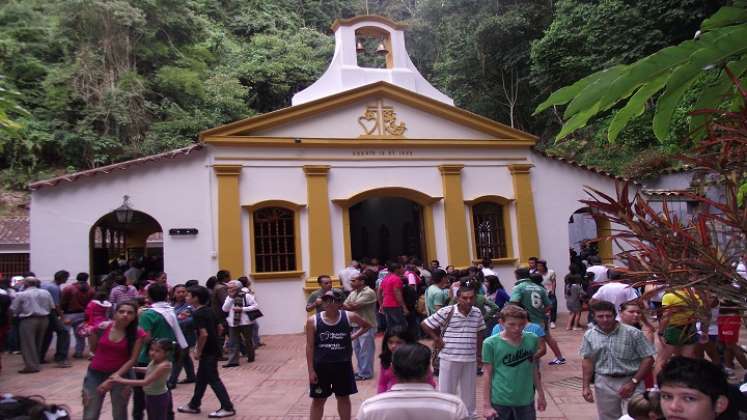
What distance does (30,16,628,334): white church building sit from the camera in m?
13.0

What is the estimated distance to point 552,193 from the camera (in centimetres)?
1650

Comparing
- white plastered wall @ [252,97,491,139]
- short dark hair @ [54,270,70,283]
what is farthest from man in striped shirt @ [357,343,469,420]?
white plastered wall @ [252,97,491,139]

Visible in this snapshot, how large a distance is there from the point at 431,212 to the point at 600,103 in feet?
42.3

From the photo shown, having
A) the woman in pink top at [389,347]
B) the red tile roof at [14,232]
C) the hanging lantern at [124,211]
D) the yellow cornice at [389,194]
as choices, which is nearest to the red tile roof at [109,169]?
the hanging lantern at [124,211]

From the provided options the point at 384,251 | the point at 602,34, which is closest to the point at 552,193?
the point at 384,251

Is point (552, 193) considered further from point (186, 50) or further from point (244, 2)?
point (244, 2)

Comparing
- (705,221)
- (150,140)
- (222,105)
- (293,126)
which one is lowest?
(705,221)

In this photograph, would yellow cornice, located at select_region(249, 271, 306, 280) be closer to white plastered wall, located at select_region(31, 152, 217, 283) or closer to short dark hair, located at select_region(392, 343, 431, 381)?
white plastered wall, located at select_region(31, 152, 217, 283)

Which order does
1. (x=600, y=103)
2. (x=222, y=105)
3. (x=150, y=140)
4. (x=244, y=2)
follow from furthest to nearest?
(x=244, y=2) < (x=222, y=105) < (x=150, y=140) < (x=600, y=103)

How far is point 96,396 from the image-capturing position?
5379mm

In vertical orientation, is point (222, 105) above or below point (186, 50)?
below

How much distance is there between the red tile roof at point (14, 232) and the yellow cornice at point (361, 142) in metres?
8.18

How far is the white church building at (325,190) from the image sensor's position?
1303 centimetres

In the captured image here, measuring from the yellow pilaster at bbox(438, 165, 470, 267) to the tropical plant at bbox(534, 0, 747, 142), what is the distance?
12.5 metres
